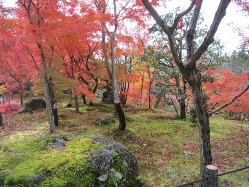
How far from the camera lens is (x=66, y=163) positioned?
165 inches

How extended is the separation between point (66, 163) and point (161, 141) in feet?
24.5

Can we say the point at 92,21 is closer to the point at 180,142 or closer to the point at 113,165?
the point at 113,165

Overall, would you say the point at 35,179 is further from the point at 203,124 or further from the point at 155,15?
the point at 155,15

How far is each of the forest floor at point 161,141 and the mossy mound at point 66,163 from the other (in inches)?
58.7

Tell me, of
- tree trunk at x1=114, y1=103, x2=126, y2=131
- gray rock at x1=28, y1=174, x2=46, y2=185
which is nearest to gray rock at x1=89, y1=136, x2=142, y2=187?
gray rock at x1=28, y1=174, x2=46, y2=185

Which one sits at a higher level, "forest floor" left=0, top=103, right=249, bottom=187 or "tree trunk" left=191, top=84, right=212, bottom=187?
"tree trunk" left=191, top=84, right=212, bottom=187

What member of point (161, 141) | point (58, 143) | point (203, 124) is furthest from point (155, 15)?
point (161, 141)

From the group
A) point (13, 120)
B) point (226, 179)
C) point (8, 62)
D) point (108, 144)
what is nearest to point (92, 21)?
point (108, 144)

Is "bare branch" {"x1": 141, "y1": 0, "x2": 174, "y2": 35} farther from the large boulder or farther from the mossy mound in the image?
the large boulder

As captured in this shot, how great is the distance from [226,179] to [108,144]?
14.8 feet

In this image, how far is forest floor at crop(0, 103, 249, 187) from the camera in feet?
23.4

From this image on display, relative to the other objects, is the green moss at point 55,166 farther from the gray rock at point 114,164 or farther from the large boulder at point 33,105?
the large boulder at point 33,105

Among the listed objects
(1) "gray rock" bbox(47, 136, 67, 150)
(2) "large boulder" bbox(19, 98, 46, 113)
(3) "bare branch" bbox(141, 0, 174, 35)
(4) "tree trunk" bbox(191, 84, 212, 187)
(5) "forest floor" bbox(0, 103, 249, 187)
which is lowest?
(5) "forest floor" bbox(0, 103, 249, 187)

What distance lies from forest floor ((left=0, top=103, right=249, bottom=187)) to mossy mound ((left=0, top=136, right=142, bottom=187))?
1491 millimetres
